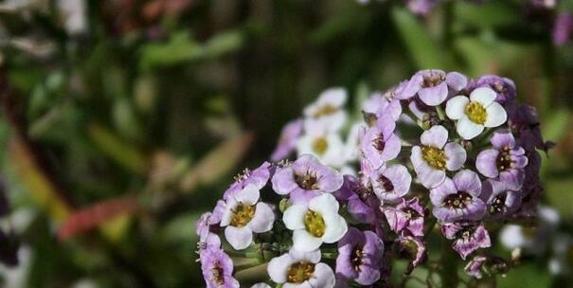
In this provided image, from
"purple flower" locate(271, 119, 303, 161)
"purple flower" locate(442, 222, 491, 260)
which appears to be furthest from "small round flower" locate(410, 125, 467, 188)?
"purple flower" locate(271, 119, 303, 161)

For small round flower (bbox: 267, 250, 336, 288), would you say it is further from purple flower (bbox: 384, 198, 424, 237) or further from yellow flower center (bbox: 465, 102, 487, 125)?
yellow flower center (bbox: 465, 102, 487, 125)

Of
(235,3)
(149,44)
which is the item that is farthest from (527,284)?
(235,3)

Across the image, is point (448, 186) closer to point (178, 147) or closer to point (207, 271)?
point (207, 271)

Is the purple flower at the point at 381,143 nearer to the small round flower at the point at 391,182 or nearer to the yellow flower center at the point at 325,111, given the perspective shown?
the small round flower at the point at 391,182

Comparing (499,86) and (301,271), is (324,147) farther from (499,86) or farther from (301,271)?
(301,271)

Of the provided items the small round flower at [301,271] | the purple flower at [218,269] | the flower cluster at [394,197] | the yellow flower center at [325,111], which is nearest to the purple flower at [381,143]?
the flower cluster at [394,197]

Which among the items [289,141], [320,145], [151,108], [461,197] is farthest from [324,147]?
[151,108]
